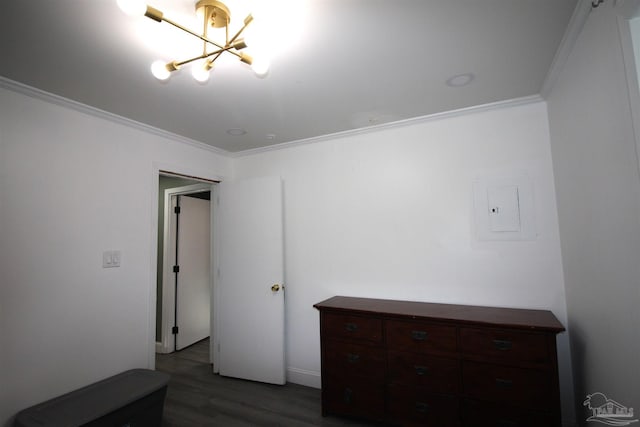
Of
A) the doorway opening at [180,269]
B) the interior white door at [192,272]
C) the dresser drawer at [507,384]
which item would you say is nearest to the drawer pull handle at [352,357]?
the dresser drawer at [507,384]

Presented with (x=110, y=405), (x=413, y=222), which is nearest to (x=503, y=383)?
(x=413, y=222)

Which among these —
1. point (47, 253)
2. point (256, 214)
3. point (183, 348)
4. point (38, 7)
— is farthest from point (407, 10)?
point (183, 348)

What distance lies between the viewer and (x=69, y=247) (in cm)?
219

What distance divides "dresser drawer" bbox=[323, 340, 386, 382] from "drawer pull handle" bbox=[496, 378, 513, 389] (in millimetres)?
742

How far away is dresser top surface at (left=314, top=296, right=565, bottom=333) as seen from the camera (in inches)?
76.9

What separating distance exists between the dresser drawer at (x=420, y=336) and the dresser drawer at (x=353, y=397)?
1.21 feet

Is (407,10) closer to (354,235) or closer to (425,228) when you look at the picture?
(425,228)

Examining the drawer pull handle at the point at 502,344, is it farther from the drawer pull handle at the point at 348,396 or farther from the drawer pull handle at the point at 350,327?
the drawer pull handle at the point at 348,396

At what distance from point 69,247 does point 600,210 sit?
10.8 feet

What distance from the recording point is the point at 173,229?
163 inches

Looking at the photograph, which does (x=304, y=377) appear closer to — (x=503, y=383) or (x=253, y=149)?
(x=503, y=383)

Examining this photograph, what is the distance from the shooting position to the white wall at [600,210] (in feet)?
4.09

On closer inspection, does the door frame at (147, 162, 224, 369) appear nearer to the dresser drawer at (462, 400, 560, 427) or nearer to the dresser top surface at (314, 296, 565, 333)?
the dresser top surface at (314, 296, 565, 333)

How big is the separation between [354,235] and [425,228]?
0.66 meters
